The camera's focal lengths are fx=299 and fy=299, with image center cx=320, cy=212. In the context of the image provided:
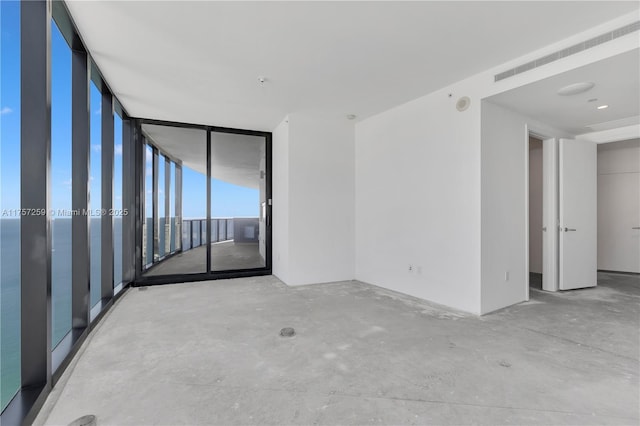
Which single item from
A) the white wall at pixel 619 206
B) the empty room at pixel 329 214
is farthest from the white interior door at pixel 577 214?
the white wall at pixel 619 206

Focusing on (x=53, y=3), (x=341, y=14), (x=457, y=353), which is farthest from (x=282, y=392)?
(x=53, y=3)

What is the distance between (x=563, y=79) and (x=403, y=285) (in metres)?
2.97

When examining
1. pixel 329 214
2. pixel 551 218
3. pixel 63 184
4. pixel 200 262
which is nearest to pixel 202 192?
pixel 200 262

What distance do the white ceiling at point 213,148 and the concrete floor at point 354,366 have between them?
129 inches

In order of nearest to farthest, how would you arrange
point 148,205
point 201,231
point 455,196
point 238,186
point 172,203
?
point 455,196, point 148,205, point 172,203, point 238,186, point 201,231

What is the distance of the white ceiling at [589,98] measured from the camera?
2679 millimetres

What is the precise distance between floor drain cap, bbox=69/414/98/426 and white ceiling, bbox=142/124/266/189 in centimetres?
456

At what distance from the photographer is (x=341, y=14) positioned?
7.69 ft

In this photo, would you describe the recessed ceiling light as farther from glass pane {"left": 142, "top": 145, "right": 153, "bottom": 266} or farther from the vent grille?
glass pane {"left": 142, "top": 145, "right": 153, "bottom": 266}

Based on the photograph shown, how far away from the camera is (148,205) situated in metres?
5.50

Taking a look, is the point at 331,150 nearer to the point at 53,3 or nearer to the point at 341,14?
the point at 341,14

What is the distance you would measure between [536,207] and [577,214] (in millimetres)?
1251

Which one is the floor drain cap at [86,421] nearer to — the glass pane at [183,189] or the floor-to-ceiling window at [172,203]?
the glass pane at [183,189]

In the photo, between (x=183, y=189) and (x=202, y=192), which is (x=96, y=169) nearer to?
(x=202, y=192)
